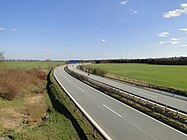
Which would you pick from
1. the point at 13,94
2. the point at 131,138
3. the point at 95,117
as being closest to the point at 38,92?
the point at 13,94

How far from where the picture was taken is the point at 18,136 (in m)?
16.0

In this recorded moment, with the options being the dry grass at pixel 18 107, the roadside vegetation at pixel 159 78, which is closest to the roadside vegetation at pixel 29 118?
the dry grass at pixel 18 107

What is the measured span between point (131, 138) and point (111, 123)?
357 cm

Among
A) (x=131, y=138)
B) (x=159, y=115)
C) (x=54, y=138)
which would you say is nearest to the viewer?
(x=131, y=138)

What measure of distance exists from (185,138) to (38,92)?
100ft

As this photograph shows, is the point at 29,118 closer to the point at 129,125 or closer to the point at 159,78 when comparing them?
the point at 129,125

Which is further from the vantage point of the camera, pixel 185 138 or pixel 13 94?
pixel 13 94

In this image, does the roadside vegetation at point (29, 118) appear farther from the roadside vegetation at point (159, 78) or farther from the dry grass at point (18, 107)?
the roadside vegetation at point (159, 78)

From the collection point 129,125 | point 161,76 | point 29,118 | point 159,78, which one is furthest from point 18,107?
point 161,76

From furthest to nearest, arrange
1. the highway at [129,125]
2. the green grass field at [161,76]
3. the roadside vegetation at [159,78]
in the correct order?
the green grass field at [161,76] → the roadside vegetation at [159,78] → the highway at [129,125]

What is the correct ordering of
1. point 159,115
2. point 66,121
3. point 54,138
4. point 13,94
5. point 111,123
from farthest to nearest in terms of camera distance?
point 13,94, point 159,115, point 66,121, point 111,123, point 54,138

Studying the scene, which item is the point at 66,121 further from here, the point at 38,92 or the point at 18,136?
the point at 38,92

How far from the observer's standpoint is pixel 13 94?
34.1 meters

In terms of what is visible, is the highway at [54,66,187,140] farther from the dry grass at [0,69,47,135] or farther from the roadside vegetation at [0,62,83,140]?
the dry grass at [0,69,47,135]
